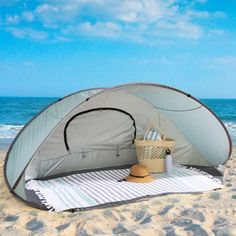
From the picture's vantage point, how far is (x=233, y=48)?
66.9ft

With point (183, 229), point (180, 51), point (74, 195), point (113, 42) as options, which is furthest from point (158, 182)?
point (180, 51)

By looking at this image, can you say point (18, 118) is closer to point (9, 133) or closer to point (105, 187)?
point (9, 133)

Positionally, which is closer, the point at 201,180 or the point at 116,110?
the point at 201,180

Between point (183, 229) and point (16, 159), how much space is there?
223cm

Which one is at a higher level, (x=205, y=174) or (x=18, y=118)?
(x=205, y=174)

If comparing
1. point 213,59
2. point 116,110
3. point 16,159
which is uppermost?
point 213,59

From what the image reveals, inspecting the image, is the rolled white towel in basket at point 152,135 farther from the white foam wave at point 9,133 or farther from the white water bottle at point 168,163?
the white foam wave at point 9,133

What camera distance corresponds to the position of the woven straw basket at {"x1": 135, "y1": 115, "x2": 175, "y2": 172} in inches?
198

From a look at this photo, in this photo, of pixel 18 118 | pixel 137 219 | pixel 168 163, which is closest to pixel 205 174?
pixel 168 163

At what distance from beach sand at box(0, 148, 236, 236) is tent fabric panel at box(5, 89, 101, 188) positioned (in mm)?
422

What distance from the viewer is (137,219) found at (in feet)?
10.8

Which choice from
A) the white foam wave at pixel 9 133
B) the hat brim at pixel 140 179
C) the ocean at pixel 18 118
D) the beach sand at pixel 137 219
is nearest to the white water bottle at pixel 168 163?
the hat brim at pixel 140 179

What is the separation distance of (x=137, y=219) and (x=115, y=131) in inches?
87.3

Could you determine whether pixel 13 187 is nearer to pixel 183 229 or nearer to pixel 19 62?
pixel 183 229
